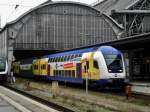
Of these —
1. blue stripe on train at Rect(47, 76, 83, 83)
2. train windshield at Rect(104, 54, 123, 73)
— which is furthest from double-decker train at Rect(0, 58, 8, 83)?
train windshield at Rect(104, 54, 123, 73)

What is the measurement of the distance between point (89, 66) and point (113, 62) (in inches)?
69.1

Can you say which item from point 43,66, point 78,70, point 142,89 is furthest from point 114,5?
point 142,89

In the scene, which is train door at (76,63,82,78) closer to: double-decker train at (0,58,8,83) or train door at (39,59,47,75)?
train door at (39,59,47,75)

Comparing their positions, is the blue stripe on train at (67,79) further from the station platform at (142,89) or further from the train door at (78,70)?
the station platform at (142,89)

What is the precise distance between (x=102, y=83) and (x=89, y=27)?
40526mm

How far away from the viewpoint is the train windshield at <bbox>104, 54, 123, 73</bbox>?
30736 mm

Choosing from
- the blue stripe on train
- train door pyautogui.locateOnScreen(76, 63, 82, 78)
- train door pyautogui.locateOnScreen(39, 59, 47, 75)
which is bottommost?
the blue stripe on train

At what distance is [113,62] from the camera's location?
102 ft

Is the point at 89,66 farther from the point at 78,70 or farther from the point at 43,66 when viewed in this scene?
the point at 43,66

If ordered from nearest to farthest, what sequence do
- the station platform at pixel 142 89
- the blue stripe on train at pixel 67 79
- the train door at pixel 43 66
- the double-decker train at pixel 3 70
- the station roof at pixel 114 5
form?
the station platform at pixel 142 89 → the blue stripe on train at pixel 67 79 → the double-decker train at pixel 3 70 → the train door at pixel 43 66 → the station roof at pixel 114 5

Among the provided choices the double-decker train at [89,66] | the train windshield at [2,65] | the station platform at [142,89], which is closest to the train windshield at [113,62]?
the double-decker train at [89,66]

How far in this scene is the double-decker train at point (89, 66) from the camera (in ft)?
100

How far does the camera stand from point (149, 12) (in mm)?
84062

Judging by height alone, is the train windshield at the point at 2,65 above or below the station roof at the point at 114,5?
below
